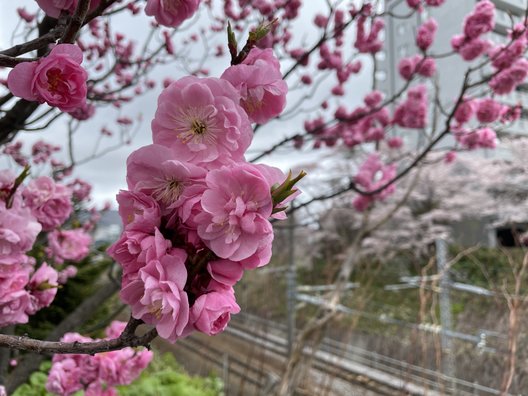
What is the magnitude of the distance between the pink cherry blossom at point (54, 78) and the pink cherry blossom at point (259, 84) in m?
0.19

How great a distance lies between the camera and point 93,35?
7.75ft

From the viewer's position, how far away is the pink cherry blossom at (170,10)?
0.70 meters

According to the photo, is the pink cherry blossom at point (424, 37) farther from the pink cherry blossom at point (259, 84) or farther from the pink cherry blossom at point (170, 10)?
the pink cherry blossom at point (259, 84)

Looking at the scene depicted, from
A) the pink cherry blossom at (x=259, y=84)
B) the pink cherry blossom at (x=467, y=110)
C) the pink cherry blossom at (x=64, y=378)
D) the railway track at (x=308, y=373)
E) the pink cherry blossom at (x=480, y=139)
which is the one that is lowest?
the railway track at (x=308, y=373)

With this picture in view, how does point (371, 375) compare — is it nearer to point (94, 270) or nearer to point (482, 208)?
point (94, 270)

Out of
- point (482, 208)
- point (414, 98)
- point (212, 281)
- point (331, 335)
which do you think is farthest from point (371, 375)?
point (482, 208)

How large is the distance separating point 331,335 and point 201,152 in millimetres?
4256

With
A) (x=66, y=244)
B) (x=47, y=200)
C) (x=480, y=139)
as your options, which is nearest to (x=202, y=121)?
(x=47, y=200)

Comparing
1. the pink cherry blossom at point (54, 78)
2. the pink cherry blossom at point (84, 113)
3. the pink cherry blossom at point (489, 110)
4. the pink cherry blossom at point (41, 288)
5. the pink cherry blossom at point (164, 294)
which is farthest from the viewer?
the pink cherry blossom at point (489, 110)

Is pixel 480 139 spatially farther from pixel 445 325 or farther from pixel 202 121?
pixel 202 121

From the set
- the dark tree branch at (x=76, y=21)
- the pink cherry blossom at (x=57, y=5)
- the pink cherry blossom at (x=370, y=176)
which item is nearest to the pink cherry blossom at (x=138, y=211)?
the dark tree branch at (x=76, y=21)

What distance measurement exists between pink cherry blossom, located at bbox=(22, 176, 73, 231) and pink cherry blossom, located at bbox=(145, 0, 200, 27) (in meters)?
0.54

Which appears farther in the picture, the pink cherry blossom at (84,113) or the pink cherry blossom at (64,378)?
the pink cherry blossom at (84,113)

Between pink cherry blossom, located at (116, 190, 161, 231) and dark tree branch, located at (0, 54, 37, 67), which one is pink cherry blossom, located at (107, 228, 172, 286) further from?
dark tree branch, located at (0, 54, 37, 67)
